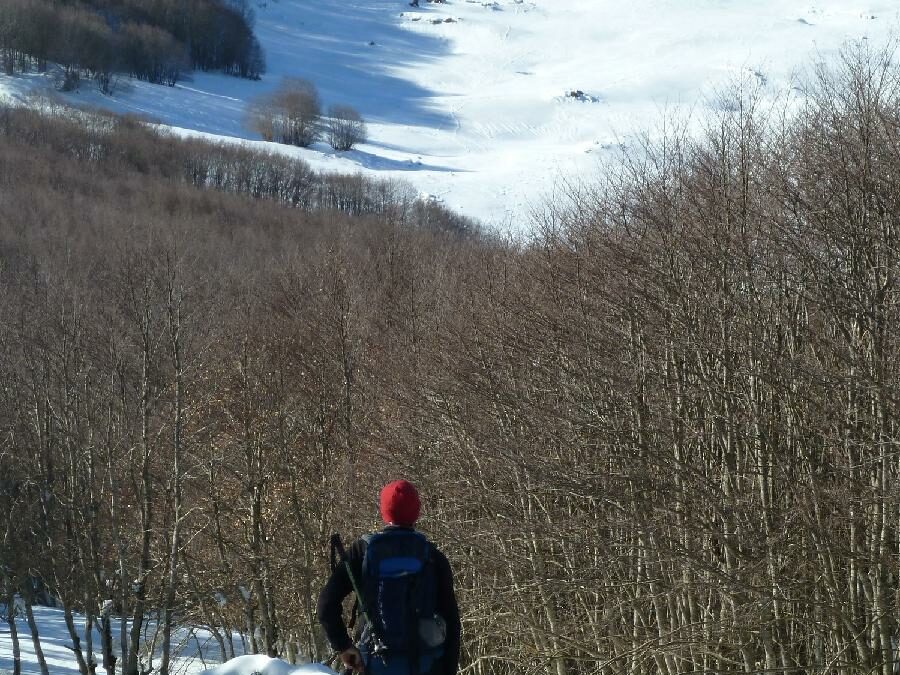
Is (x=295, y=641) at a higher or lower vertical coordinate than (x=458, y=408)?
lower

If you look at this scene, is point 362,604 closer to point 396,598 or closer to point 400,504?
point 396,598

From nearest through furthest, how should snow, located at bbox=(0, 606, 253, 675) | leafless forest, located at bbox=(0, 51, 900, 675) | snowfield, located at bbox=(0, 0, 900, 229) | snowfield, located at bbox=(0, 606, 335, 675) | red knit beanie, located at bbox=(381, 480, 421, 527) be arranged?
1. red knit beanie, located at bbox=(381, 480, 421, 527)
2. snowfield, located at bbox=(0, 606, 335, 675)
3. leafless forest, located at bbox=(0, 51, 900, 675)
4. snow, located at bbox=(0, 606, 253, 675)
5. snowfield, located at bbox=(0, 0, 900, 229)

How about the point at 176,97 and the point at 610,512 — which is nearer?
the point at 610,512

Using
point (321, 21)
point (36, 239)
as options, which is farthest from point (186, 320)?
point (321, 21)

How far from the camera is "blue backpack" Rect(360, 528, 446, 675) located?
4.74 meters

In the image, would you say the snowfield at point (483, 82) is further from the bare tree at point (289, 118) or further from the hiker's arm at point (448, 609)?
the hiker's arm at point (448, 609)

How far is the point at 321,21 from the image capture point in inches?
5600

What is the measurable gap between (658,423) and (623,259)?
111 inches

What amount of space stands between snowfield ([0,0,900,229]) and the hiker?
4384cm

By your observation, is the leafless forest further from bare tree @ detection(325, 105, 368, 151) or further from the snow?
bare tree @ detection(325, 105, 368, 151)

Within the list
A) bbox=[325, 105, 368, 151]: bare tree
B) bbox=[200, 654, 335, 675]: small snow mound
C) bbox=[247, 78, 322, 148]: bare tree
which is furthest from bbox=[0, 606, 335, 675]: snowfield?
bbox=[247, 78, 322, 148]: bare tree

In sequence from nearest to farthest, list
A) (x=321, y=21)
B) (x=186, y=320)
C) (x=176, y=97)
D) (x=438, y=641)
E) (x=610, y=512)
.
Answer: (x=438, y=641), (x=610, y=512), (x=186, y=320), (x=176, y=97), (x=321, y=21)

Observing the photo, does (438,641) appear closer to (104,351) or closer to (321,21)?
(104,351)

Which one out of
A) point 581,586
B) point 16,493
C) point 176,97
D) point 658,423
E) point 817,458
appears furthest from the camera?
point 176,97
